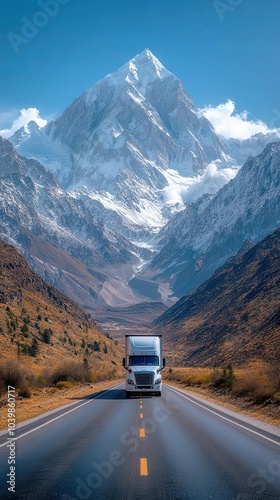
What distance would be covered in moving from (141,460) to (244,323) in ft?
336

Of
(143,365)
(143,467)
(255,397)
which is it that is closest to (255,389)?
(255,397)

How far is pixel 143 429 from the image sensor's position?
20016 mm

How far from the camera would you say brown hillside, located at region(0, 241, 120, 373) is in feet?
246

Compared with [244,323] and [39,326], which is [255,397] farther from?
[244,323]

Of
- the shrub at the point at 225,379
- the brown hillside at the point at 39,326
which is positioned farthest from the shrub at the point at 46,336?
the shrub at the point at 225,379

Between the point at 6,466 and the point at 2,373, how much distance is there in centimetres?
2365

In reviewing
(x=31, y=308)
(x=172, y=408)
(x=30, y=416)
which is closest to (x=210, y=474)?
(x=30, y=416)

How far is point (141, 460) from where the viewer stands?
13.7 m

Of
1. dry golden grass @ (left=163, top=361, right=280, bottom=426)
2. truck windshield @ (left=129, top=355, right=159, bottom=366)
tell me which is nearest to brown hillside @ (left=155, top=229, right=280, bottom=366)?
dry golden grass @ (left=163, top=361, right=280, bottom=426)

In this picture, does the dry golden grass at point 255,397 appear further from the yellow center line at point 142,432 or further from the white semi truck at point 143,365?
the yellow center line at point 142,432

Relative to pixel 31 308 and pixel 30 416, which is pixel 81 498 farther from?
pixel 31 308

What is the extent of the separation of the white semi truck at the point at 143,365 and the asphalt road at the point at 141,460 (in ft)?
47.2

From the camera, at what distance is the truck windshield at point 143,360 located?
3866 cm

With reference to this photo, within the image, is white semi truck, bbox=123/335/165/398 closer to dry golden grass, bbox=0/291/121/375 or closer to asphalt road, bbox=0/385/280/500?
asphalt road, bbox=0/385/280/500
